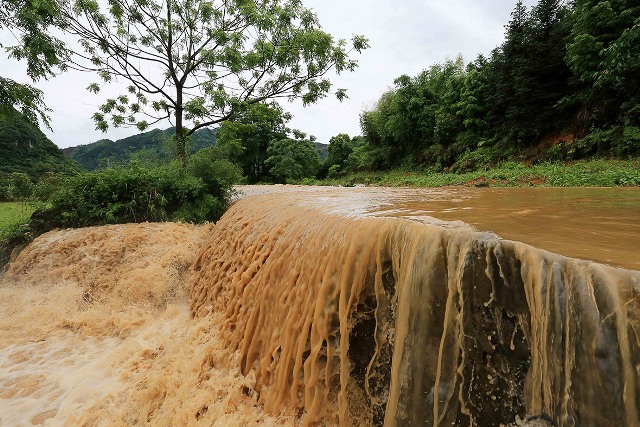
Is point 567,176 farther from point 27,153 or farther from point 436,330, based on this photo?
point 27,153

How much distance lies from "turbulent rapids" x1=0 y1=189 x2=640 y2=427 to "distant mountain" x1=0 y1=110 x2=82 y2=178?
122 feet

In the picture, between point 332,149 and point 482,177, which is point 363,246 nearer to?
point 482,177

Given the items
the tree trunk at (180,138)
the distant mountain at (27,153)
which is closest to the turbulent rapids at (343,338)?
the tree trunk at (180,138)

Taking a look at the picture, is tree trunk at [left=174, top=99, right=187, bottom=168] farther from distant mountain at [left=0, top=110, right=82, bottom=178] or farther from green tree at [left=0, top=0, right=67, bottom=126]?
distant mountain at [left=0, top=110, right=82, bottom=178]

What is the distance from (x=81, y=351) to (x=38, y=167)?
137 feet

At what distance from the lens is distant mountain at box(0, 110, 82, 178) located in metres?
34.0

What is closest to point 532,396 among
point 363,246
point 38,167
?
point 363,246

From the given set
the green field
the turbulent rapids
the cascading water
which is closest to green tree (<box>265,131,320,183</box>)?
the green field

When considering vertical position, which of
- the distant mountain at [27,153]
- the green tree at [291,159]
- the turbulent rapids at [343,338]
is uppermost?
the distant mountain at [27,153]

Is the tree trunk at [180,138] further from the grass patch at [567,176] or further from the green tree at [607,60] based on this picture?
the green tree at [607,60]

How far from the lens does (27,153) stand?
37.4 meters

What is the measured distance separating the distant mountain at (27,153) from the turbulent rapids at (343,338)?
122 feet

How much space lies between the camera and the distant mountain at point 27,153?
1337 inches

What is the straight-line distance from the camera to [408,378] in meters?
1.80
